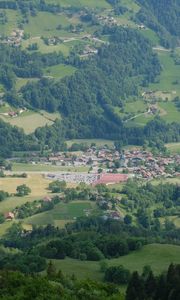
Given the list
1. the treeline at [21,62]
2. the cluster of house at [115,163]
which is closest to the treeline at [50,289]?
the cluster of house at [115,163]

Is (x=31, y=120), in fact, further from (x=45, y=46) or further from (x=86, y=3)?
(x=86, y=3)

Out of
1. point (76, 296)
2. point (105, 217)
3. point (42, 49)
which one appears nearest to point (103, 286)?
point (76, 296)

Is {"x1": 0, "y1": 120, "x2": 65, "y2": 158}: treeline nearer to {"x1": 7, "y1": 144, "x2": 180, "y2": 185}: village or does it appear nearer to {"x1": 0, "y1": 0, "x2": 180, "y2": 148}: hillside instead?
{"x1": 0, "y1": 0, "x2": 180, "y2": 148}: hillside

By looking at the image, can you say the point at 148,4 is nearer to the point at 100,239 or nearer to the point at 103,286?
the point at 100,239

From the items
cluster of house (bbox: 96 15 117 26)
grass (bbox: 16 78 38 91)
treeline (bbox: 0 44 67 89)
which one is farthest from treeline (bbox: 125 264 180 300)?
cluster of house (bbox: 96 15 117 26)

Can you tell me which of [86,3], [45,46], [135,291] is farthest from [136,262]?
[86,3]
